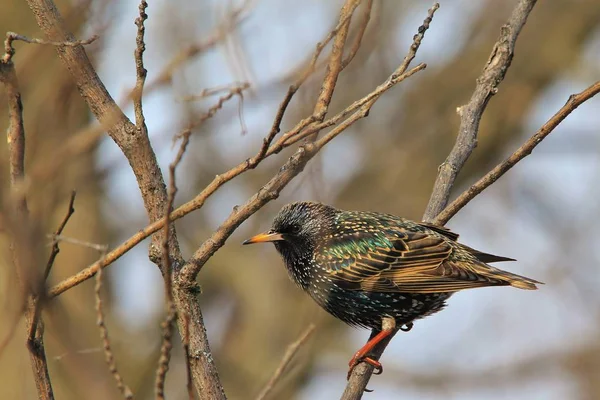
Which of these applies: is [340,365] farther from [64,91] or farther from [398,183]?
[64,91]

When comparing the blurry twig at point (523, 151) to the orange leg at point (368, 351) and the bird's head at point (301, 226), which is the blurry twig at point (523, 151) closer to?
the orange leg at point (368, 351)

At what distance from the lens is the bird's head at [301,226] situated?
5.58m

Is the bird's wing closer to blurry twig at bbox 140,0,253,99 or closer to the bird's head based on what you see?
the bird's head

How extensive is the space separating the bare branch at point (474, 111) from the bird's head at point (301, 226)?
780mm

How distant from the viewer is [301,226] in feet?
18.4

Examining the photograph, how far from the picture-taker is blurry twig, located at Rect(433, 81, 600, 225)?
13.5ft

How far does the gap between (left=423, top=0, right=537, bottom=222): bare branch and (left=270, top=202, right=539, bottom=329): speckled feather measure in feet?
0.86

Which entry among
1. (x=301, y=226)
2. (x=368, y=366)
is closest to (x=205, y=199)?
(x=368, y=366)

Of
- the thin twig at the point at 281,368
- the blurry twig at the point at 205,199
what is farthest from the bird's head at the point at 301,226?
the thin twig at the point at 281,368

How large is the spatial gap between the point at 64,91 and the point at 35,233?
20.4 inches

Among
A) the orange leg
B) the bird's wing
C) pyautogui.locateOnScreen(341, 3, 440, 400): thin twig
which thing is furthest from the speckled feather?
pyautogui.locateOnScreen(341, 3, 440, 400): thin twig

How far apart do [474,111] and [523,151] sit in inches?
25.5

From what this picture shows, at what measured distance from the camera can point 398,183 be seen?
1133 cm

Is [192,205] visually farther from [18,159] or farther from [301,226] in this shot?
[301,226]
